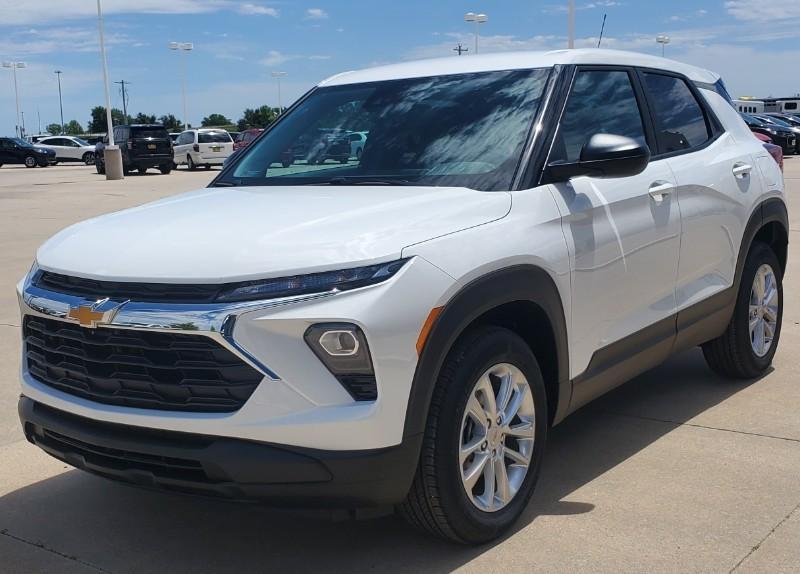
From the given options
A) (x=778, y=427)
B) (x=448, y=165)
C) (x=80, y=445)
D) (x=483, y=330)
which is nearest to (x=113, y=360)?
(x=80, y=445)

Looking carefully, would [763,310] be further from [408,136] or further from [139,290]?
[139,290]

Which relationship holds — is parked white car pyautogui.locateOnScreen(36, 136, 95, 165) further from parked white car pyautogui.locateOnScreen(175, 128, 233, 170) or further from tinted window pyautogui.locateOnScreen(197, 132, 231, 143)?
tinted window pyautogui.locateOnScreen(197, 132, 231, 143)

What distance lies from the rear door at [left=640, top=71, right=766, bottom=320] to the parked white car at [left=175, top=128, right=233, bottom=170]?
32289mm

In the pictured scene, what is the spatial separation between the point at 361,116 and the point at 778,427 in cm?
258

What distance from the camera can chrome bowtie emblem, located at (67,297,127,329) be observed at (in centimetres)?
295

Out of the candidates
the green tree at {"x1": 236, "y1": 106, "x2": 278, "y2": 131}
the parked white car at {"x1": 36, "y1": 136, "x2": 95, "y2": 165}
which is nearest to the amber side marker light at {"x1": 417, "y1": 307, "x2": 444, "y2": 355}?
the parked white car at {"x1": 36, "y1": 136, "x2": 95, "y2": 165}

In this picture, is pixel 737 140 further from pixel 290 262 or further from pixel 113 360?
pixel 113 360

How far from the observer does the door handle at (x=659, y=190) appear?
13.8 feet

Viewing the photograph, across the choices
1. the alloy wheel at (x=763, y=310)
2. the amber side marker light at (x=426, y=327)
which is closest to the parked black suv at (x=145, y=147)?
the alloy wheel at (x=763, y=310)

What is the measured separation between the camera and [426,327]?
294cm

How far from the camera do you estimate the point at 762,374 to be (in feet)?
18.2

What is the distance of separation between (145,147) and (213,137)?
3.73m

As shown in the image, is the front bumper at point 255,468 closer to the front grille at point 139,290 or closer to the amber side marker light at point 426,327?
the amber side marker light at point 426,327

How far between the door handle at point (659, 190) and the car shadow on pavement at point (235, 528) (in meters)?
1.19
